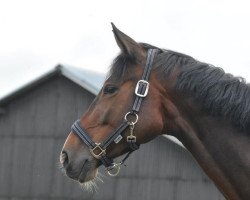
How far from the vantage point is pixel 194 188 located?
64.6ft

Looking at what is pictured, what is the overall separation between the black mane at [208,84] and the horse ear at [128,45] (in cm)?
6

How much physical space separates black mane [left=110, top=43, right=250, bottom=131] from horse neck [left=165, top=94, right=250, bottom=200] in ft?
0.26

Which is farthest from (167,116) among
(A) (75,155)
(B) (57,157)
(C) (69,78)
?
(C) (69,78)

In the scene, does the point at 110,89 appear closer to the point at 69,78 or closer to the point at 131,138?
the point at 131,138

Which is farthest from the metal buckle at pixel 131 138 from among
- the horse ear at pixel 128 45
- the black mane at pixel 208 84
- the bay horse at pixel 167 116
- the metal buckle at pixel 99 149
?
the horse ear at pixel 128 45

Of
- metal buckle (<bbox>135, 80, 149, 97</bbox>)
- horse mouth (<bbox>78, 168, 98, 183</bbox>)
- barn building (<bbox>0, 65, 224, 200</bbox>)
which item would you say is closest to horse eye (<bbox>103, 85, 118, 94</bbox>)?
metal buckle (<bbox>135, 80, 149, 97</bbox>)

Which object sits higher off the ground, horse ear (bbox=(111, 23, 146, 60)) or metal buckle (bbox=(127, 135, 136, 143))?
horse ear (bbox=(111, 23, 146, 60))

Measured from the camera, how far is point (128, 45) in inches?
201

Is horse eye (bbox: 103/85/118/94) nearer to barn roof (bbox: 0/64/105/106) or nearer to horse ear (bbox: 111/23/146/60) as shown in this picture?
horse ear (bbox: 111/23/146/60)

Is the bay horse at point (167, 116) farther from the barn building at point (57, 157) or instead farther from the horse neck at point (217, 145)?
the barn building at point (57, 157)

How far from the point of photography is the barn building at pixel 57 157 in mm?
19812

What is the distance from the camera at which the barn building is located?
1981 centimetres

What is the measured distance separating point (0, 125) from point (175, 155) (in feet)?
20.7

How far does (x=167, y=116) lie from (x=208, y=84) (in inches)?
15.9
